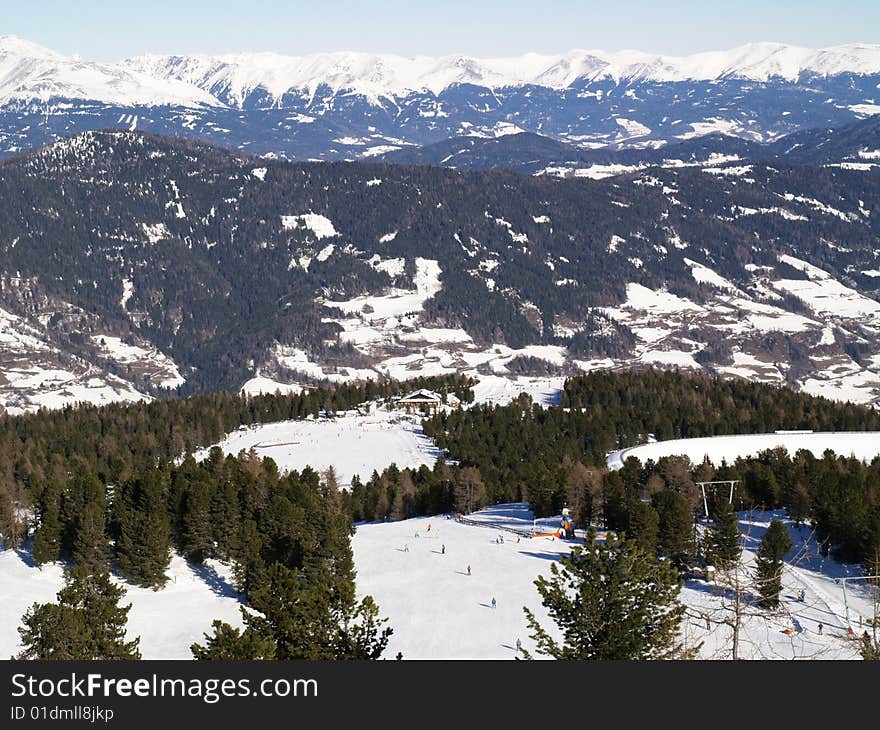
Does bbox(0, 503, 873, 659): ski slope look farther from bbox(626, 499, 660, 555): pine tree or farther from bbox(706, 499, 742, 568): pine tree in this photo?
bbox(626, 499, 660, 555): pine tree

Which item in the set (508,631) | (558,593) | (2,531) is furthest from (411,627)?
(2,531)

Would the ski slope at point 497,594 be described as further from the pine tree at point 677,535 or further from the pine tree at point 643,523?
the pine tree at point 643,523

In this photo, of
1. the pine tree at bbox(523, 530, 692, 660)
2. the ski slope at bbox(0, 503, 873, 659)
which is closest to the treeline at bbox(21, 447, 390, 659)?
the ski slope at bbox(0, 503, 873, 659)

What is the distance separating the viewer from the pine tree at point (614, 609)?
180 ft

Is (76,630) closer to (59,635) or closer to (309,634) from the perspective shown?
(59,635)

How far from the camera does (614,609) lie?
56312 mm

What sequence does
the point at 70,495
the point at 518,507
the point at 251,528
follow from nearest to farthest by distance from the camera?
the point at 251,528 < the point at 70,495 < the point at 518,507

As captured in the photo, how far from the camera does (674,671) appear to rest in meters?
37.7

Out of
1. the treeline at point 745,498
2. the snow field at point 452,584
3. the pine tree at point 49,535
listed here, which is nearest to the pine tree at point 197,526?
the pine tree at point 49,535

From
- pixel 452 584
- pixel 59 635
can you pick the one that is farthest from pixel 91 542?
pixel 59 635

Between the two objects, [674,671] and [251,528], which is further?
[251,528]

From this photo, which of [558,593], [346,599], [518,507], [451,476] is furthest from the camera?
[451,476]

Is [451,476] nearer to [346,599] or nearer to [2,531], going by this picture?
[2,531]

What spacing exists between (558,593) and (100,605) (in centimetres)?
3849
